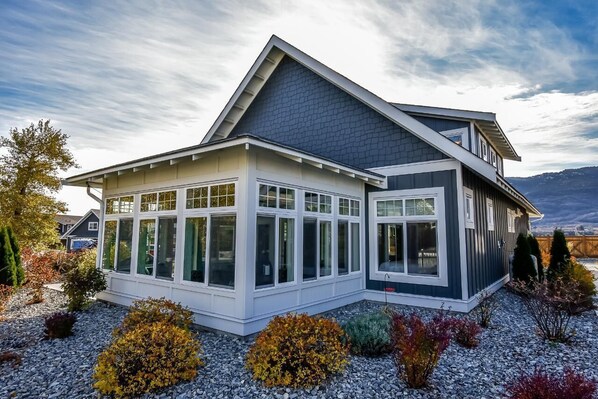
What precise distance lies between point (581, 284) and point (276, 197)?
926cm

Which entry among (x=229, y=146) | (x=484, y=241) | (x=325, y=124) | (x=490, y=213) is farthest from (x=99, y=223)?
(x=490, y=213)

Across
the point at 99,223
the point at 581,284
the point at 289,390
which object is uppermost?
the point at 99,223

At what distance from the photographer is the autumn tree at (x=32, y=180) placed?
720 inches

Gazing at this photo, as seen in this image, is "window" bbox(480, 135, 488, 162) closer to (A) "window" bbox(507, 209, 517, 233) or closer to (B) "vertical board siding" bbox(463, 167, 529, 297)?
(B) "vertical board siding" bbox(463, 167, 529, 297)

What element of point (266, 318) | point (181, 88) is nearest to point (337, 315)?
point (266, 318)

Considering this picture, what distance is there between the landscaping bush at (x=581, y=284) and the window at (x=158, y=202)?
10.0m

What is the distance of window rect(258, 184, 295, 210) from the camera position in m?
6.42

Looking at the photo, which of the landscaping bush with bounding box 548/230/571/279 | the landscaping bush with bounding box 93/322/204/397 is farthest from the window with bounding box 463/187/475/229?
the landscaping bush with bounding box 93/322/204/397

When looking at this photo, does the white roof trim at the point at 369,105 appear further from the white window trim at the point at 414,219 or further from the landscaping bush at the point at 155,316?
the landscaping bush at the point at 155,316

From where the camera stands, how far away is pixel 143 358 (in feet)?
13.4

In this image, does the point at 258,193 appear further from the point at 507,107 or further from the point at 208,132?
the point at 507,107

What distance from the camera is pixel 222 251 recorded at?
6.38 metres

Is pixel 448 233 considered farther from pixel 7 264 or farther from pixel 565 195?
pixel 565 195

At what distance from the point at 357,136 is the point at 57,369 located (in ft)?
29.1
